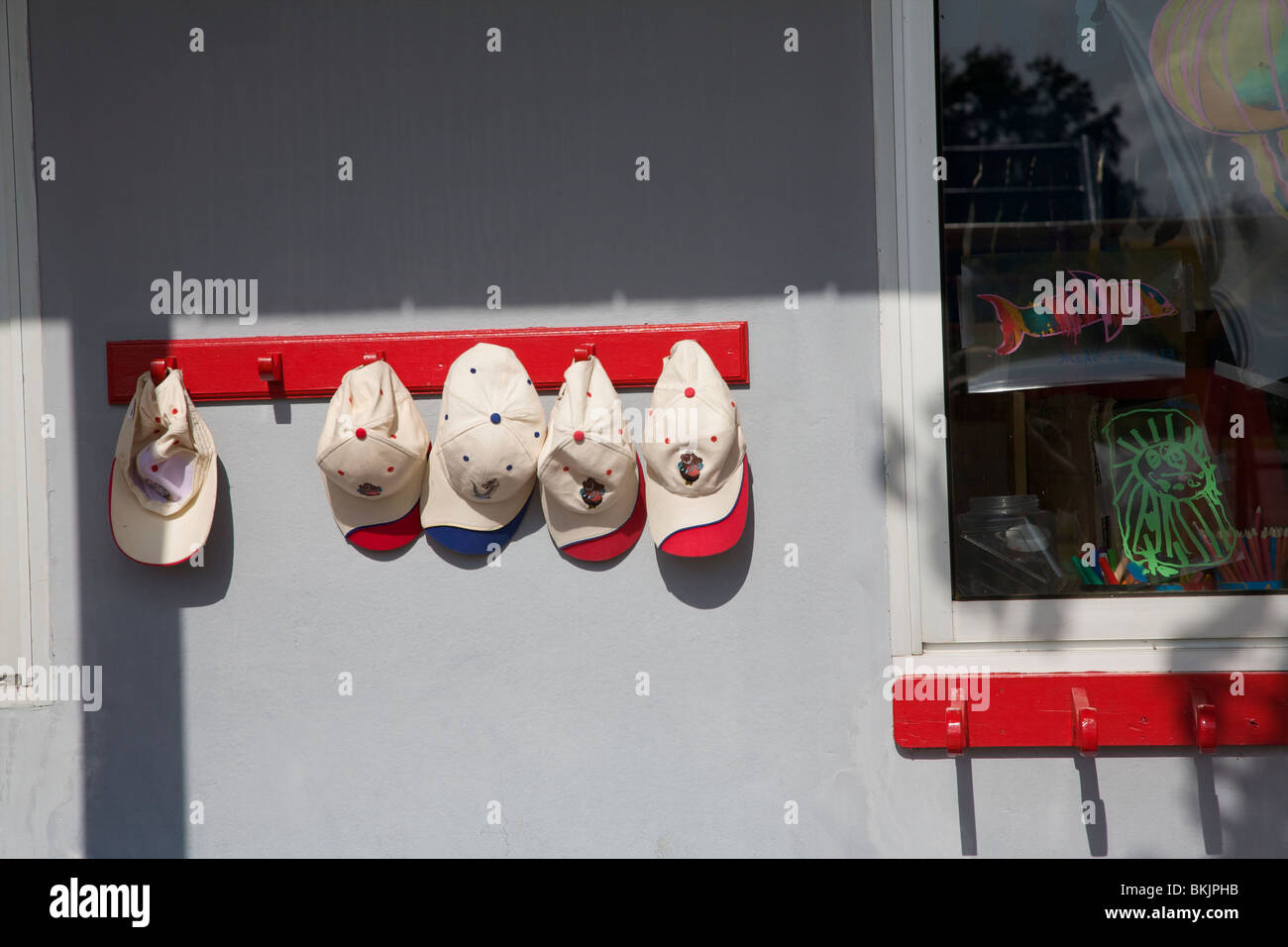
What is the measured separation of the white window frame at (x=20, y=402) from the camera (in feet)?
8.28

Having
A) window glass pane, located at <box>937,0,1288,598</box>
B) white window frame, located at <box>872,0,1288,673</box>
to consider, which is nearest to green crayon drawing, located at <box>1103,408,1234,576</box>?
window glass pane, located at <box>937,0,1288,598</box>

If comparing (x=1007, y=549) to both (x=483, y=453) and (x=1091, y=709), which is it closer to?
(x=1091, y=709)

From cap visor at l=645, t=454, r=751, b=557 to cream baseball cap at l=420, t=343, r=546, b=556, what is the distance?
357mm

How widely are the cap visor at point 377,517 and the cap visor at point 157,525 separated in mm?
294

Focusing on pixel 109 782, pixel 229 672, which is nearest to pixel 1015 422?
pixel 229 672

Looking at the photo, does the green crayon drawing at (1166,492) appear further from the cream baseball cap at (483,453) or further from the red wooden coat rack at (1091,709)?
the cream baseball cap at (483,453)

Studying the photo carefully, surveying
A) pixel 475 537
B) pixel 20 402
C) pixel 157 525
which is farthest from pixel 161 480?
pixel 475 537

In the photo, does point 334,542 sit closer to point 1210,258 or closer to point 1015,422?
point 1015,422

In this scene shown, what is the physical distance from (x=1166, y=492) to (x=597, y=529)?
1385mm

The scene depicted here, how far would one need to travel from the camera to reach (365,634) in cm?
252

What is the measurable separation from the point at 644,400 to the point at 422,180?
787 millimetres

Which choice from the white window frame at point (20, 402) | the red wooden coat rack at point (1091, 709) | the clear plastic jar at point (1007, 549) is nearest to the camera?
the red wooden coat rack at point (1091, 709)

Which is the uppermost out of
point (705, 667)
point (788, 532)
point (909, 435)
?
point (909, 435)

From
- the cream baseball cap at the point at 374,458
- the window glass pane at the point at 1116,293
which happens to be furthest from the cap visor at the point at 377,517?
the window glass pane at the point at 1116,293
